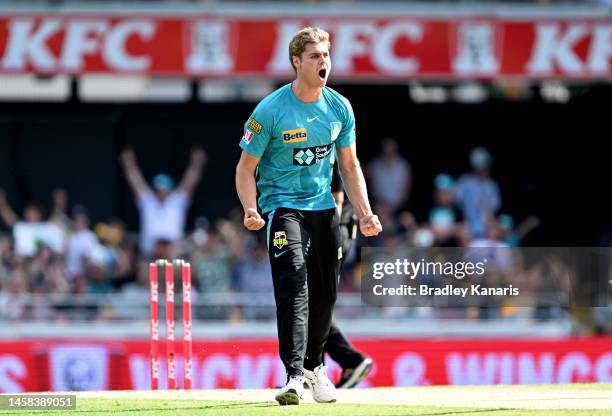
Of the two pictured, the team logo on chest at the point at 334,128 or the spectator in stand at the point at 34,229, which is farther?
the spectator in stand at the point at 34,229

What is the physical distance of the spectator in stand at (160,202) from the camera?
18.5 meters

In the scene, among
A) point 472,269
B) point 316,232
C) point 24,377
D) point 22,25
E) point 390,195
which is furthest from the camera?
point 390,195

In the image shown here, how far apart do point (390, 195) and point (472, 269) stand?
29.3ft

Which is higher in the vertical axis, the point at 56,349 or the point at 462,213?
the point at 462,213

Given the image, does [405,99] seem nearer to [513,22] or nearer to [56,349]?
[513,22]

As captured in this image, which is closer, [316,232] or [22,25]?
[316,232]

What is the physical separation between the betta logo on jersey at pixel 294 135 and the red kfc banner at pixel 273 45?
32.3 ft

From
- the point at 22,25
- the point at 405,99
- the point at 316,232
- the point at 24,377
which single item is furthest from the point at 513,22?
the point at 316,232

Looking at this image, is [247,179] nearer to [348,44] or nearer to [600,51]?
[348,44]

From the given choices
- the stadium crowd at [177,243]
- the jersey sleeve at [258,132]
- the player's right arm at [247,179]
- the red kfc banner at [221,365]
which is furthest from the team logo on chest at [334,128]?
the stadium crowd at [177,243]

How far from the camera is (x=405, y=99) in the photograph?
20.7m

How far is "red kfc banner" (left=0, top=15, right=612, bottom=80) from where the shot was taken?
18297 mm

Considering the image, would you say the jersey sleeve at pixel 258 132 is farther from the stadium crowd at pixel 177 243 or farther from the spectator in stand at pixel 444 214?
the spectator in stand at pixel 444 214

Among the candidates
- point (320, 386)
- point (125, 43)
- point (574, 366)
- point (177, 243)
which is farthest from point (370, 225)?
point (125, 43)
